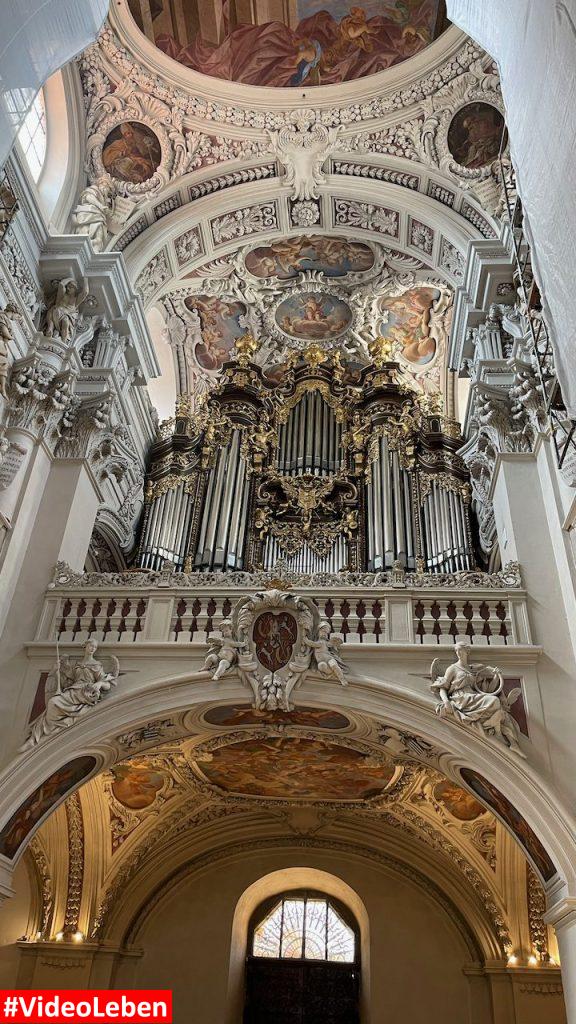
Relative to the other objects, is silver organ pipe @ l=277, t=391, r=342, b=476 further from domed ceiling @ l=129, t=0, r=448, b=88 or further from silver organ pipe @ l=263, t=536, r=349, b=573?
domed ceiling @ l=129, t=0, r=448, b=88

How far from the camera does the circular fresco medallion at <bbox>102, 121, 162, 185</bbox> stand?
1258 cm

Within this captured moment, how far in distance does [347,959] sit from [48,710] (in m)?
7.16

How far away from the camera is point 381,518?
40.4 feet

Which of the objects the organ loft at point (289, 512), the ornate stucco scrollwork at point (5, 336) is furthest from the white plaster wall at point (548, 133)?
the ornate stucco scrollwork at point (5, 336)

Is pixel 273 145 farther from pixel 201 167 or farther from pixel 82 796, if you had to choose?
pixel 82 796

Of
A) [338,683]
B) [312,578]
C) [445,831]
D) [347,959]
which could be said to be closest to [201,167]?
[312,578]

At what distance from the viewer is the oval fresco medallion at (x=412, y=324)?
A: 1502 cm

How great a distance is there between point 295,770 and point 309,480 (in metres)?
4.87

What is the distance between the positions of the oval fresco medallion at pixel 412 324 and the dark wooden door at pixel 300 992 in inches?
419

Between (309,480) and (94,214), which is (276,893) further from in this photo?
(94,214)

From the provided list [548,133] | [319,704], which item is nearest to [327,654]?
[319,704]

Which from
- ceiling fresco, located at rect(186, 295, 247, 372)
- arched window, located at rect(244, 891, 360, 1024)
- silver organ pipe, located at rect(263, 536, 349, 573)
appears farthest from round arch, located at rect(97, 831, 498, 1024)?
ceiling fresco, located at rect(186, 295, 247, 372)

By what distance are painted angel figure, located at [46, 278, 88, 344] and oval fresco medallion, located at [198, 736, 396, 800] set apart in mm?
5741

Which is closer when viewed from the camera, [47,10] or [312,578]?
[47,10]
